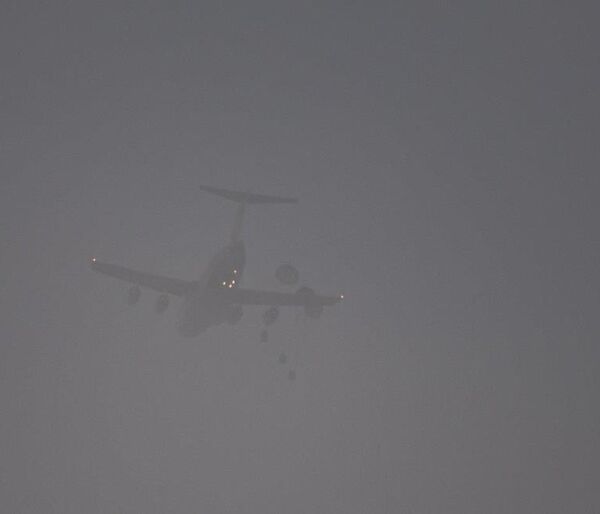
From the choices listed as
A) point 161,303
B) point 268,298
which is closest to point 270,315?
point 268,298

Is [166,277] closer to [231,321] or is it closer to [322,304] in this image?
[231,321]

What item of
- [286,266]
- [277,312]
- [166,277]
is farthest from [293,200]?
[166,277]

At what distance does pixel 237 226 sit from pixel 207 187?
3.85 m

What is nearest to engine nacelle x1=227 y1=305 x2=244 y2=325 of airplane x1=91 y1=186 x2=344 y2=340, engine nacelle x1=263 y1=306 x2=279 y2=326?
airplane x1=91 y1=186 x2=344 y2=340

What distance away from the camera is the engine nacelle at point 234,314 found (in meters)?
59.7

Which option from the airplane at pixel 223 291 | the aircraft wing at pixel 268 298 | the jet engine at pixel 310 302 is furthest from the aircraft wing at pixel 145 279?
the jet engine at pixel 310 302

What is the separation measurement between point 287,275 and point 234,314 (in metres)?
7.16

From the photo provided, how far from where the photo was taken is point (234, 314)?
60.1 metres

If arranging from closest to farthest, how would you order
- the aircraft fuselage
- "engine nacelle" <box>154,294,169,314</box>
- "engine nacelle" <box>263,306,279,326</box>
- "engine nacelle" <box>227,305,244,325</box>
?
the aircraft fuselage
"engine nacelle" <box>263,306,279,326</box>
"engine nacelle" <box>154,294,169,314</box>
"engine nacelle" <box>227,305,244,325</box>

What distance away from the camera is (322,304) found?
198 ft

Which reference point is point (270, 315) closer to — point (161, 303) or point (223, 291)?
point (223, 291)

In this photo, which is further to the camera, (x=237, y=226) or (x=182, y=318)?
(x=182, y=318)

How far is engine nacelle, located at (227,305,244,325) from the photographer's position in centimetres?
5972

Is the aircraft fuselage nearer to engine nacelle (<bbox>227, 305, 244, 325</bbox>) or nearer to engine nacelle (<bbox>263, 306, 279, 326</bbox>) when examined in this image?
engine nacelle (<bbox>227, 305, 244, 325</bbox>)
